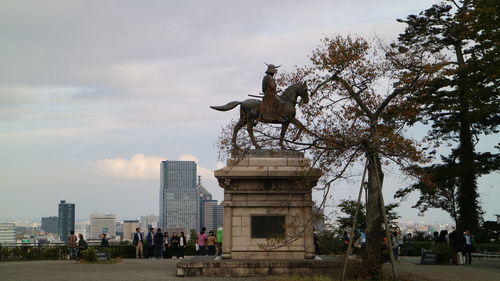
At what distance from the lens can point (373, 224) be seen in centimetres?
1700

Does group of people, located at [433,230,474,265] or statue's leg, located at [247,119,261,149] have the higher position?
statue's leg, located at [247,119,261,149]

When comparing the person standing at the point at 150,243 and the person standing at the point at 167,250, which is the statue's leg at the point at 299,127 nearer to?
the person standing at the point at 150,243

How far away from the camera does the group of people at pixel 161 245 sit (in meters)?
29.2

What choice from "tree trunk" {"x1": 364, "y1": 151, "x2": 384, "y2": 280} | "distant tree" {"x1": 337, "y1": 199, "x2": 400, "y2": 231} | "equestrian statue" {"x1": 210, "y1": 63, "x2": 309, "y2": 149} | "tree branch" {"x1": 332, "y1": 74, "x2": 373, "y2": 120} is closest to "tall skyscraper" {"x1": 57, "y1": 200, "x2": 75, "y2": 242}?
"distant tree" {"x1": 337, "y1": 199, "x2": 400, "y2": 231}

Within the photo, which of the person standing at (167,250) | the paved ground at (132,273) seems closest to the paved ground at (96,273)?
the paved ground at (132,273)

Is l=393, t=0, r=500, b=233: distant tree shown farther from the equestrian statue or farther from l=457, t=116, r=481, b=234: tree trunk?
the equestrian statue

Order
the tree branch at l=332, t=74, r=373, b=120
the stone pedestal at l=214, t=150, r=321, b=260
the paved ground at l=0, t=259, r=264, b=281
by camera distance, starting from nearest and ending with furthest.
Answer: the tree branch at l=332, t=74, r=373, b=120 → the paved ground at l=0, t=259, r=264, b=281 → the stone pedestal at l=214, t=150, r=321, b=260

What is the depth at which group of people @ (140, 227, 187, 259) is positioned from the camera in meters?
29.2

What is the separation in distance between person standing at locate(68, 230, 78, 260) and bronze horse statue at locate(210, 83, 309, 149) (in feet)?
37.4

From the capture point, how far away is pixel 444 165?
116ft

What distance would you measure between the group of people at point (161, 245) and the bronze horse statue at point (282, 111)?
9.62 metres

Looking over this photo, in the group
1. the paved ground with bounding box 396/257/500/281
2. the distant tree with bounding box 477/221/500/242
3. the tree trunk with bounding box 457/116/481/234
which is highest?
the tree trunk with bounding box 457/116/481/234

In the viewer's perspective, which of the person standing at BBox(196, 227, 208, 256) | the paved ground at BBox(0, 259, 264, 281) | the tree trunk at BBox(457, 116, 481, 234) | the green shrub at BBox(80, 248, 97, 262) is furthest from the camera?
the tree trunk at BBox(457, 116, 481, 234)

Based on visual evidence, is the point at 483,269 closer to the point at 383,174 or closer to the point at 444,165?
the point at 383,174
